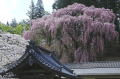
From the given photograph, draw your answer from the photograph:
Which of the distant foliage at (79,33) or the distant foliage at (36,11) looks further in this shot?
the distant foliage at (36,11)

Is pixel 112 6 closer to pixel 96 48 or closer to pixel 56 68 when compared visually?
pixel 96 48

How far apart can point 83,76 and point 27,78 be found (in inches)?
151

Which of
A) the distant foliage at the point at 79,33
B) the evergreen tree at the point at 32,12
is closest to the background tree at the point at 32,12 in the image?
the evergreen tree at the point at 32,12

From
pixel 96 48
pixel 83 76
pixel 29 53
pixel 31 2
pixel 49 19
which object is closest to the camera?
pixel 29 53

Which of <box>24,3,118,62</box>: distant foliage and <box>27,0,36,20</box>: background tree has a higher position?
<box>27,0,36,20</box>: background tree

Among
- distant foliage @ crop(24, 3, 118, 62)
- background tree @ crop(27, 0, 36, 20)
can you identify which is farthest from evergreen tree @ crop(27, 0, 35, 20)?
distant foliage @ crop(24, 3, 118, 62)

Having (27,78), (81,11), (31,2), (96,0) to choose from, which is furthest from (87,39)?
(31,2)

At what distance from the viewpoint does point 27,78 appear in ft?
30.0

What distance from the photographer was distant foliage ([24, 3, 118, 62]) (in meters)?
23.9

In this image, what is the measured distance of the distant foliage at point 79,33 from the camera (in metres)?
23.9

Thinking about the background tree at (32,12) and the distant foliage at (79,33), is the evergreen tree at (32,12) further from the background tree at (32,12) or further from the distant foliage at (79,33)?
the distant foliage at (79,33)

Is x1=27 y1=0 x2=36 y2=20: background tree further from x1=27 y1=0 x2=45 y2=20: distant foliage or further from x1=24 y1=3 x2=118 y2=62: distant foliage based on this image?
x1=24 y1=3 x2=118 y2=62: distant foliage

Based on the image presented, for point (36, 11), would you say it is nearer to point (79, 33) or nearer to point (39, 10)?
point (39, 10)

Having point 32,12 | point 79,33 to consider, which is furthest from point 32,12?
point 79,33
